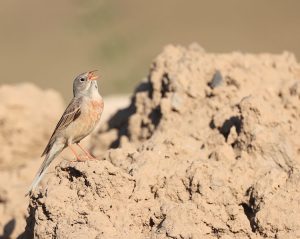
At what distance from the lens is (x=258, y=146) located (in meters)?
7.84

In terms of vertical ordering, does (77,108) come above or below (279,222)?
above

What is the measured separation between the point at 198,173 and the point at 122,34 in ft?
59.4

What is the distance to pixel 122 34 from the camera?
25219 mm

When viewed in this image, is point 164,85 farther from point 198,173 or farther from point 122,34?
point 122,34

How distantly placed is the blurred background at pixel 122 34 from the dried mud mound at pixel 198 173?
487 inches

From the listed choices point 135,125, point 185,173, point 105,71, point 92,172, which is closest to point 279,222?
point 185,173

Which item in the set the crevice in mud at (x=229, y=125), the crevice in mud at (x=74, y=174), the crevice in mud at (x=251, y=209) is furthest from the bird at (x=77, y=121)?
the crevice in mud at (x=251, y=209)

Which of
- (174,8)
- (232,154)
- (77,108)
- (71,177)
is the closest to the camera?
(71,177)

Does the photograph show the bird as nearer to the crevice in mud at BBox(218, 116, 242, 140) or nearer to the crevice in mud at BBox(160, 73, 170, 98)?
the crevice in mud at BBox(160, 73, 170, 98)

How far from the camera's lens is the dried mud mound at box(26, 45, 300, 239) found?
7027mm

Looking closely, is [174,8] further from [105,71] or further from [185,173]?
[185,173]

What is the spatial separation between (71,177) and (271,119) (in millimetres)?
2003

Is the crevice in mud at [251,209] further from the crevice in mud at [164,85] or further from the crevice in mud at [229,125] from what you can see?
the crevice in mud at [164,85]

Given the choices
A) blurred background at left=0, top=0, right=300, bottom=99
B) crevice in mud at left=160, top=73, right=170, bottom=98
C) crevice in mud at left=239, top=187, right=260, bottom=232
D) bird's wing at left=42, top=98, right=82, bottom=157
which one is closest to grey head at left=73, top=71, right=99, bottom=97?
bird's wing at left=42, top=98, right=82, bottom=157
